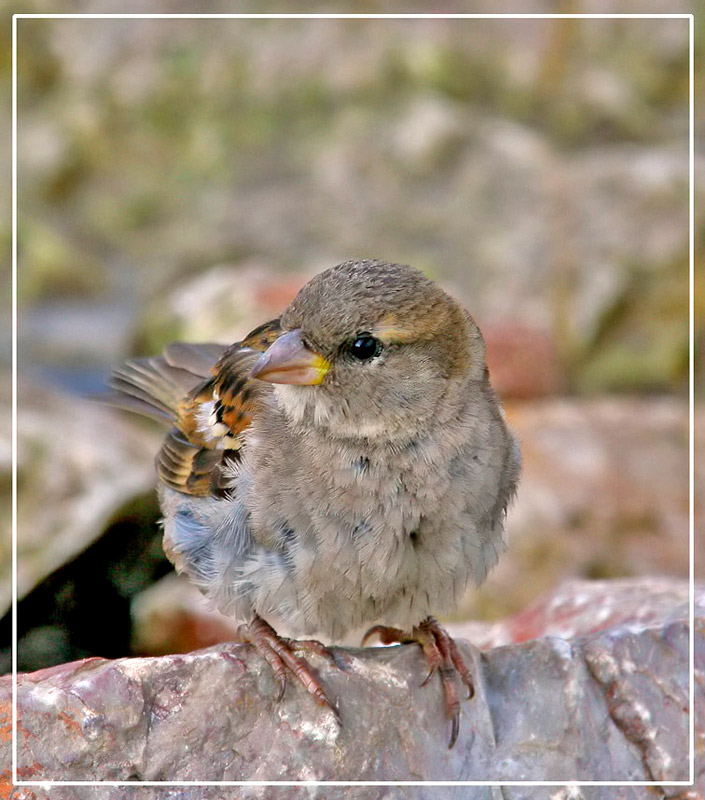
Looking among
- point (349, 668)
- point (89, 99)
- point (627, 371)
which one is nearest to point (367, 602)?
point (349, 668)

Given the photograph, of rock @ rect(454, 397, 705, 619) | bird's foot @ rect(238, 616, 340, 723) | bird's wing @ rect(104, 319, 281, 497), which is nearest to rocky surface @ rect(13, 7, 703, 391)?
rock @ rect(454, 397, 705, 619)

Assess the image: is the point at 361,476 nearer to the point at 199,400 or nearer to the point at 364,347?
the point at 364,347

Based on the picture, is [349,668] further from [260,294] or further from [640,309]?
[640,309]

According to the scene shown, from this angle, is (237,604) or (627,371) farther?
(627,371)

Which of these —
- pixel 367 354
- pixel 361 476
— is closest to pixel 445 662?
pixel 361 476

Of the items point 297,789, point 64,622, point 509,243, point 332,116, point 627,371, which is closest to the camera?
point 297,789
